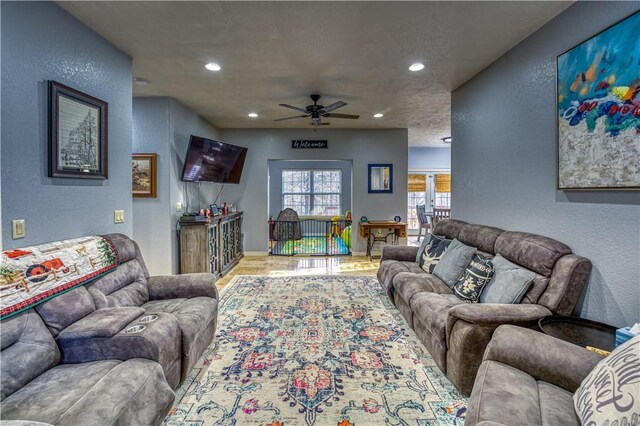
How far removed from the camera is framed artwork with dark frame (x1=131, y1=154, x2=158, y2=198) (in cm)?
434

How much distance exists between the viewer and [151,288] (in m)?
2.71

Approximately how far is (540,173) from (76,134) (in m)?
3.79

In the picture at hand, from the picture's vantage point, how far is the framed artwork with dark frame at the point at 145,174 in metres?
4.34

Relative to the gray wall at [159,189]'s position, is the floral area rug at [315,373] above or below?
below

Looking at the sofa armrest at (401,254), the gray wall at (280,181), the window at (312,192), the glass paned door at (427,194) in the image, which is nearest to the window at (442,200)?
the glass paned door at (427,194)

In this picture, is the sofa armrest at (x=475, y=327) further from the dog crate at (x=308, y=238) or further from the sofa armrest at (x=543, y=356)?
the dog crate at (x=308, y=238)

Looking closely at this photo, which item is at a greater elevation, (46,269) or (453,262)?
(46,269)

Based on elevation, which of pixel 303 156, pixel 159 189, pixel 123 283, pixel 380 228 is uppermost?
pixel 303 156

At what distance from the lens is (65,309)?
5.98 feet

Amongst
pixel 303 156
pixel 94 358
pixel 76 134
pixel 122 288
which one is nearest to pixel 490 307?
pixel 94 358

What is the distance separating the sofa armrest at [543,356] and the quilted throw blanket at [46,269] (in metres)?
2.53

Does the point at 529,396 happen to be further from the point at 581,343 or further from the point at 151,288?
the point at 151,288

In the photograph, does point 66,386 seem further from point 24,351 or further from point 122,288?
point 122,288

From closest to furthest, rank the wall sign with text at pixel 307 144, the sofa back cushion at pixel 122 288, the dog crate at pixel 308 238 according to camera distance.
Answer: the sofa back cushion at pixel 122 288 < the wall sign with text at pixel 307 144 < the dog crate at pixel 308 238
